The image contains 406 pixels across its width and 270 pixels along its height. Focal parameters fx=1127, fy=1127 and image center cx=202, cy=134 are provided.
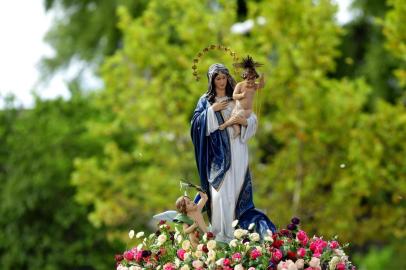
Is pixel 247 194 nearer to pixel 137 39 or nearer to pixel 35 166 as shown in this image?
→ pixel 137 39

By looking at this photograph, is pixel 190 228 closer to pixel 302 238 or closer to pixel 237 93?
pixel 302 238

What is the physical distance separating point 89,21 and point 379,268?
33.7 feet

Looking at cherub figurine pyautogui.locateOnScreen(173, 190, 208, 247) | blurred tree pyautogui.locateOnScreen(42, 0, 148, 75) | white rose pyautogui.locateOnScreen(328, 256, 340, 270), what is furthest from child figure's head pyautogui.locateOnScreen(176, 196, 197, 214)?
blurred tree pyautogui.locateOnScreen(42, 0, 148, 75)

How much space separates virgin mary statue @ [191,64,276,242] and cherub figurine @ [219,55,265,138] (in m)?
0.05

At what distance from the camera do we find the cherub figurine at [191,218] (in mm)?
9875

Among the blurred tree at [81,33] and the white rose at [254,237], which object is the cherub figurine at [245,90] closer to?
the white rose at [254,237]

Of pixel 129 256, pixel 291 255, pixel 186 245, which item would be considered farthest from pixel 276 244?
pixel 129 256

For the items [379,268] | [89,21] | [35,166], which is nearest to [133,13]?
[89,21]

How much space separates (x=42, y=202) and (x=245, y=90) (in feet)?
52.5

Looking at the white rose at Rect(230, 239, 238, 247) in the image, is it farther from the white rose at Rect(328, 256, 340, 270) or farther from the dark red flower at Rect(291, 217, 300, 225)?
the white rose at Rect(328, 256, 340, 270)

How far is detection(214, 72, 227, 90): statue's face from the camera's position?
10164mm

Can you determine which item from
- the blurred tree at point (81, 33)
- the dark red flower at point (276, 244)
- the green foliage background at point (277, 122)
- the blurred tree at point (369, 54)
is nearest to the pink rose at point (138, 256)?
the dark red flower at point (276, 244)

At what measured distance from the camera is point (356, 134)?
68.1ft

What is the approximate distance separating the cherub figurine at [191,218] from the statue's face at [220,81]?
1077 millimetres
